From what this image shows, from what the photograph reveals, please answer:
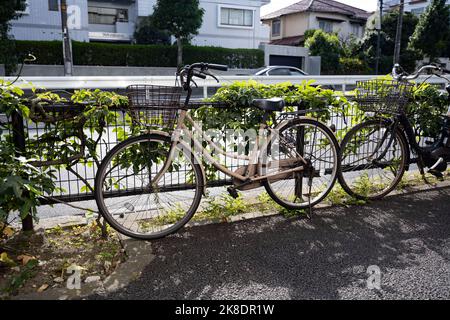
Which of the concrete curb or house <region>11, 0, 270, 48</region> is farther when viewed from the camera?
house <region>11, 0, 270, 48</region>

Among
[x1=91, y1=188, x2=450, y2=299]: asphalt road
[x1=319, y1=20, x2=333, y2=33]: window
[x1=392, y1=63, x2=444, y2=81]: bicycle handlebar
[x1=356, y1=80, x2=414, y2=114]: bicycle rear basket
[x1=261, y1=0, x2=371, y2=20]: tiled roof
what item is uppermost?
[x1=261, y1=0, x2=371, y2=20]: tiled roof

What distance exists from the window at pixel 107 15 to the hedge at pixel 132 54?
274 inches

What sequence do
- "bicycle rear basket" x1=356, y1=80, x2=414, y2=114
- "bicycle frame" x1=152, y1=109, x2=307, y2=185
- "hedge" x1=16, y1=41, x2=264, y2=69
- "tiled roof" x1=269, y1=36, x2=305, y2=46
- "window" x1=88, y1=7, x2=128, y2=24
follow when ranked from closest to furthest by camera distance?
"bicycle frame" x1=152, y1=109, x2=307, y2=185, "bicycle rear basket" x1=356, y1=80, x2=414, y2=114, "hedge" x1=16, y1=41, x2=264, y2=69, "window" x1=88, y1=7, x2=128, y2=24, "tiled roof" x1=269, y1=36, x2=305, y2=46

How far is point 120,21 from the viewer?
30234 millimetres

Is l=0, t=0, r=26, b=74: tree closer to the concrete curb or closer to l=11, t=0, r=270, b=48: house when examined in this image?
l=11, t=0, r=270, b=48: house

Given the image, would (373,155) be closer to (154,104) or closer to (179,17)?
(154,104)

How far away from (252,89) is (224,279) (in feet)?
6.16

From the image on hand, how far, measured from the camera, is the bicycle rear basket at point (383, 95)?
13.0 feet

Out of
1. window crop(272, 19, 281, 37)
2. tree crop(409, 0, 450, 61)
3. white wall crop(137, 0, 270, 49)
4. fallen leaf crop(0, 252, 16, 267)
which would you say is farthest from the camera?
window crop(272, 19, 281, 37)

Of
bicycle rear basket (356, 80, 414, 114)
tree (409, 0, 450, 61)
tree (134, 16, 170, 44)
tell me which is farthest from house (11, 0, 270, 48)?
bicycle rear basket (356, 80, 414, 114)

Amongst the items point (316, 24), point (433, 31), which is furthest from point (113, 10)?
point (433, 31)

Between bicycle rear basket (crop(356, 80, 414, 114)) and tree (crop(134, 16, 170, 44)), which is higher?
tree (crop(134, 16, 170, 44))

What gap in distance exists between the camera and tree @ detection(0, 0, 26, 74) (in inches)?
691

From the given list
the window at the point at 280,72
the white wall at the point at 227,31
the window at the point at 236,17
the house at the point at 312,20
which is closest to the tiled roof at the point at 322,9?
the house at the point at 312,20
